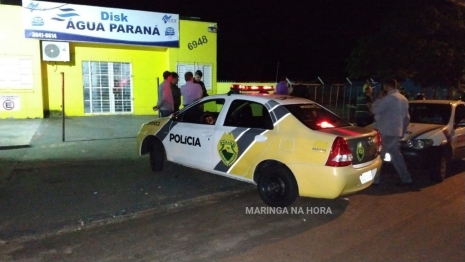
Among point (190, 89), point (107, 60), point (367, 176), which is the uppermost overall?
point (107, 60)

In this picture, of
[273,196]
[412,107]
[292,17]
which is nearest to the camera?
[273,196]

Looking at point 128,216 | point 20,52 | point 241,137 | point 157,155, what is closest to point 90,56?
point 20,52

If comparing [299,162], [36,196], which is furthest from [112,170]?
[299,162]

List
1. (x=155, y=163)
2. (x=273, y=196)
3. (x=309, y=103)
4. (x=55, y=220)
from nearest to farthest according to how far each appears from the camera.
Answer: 1. (x=55, y=220)
2. (x=273, y=196)
3. (x=309, y=103)
4. (x=155, y=163)

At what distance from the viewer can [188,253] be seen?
4.44 m

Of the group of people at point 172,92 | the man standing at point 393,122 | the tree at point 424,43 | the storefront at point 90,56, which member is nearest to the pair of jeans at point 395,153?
the man standing at point 393,122

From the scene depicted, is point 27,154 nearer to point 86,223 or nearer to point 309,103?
point 86,223

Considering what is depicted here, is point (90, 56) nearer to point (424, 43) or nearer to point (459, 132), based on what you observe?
point (424, 43)

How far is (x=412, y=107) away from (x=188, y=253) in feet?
20.8

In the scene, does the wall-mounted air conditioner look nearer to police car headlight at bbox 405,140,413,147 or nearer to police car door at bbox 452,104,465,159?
police car headlight at bbox 405,140,413,147

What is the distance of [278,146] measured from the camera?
5.72m

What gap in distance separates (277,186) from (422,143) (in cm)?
320

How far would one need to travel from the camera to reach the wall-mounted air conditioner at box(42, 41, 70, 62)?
1440 centimetres

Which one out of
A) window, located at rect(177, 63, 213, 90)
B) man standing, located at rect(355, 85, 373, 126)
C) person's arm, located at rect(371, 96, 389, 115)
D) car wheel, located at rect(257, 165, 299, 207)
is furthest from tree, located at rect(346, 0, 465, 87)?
car wheel, located at rect(257, 165, 299, 207)
